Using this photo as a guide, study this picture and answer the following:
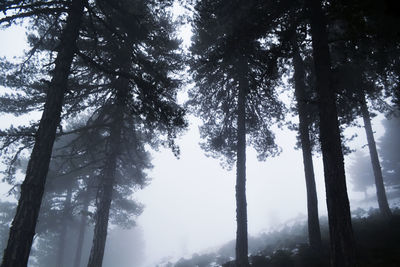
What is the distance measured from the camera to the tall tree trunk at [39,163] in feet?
20.2

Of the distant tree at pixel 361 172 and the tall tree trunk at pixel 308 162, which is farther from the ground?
the distant tree at pixel 361 172

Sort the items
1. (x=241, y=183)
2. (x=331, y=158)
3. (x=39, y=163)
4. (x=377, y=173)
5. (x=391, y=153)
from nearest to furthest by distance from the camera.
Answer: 1. (x=39, y=163)
2. (x=331, y=158)
3. (x=241, y=183)
4. (x=377, y=173)
5. (x=391, y=153)

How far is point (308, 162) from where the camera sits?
1266 cm

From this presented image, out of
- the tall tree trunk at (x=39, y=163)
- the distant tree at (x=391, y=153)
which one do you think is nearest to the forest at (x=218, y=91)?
the tall tree trunk at (x=39, y=163)

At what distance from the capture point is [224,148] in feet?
51.3

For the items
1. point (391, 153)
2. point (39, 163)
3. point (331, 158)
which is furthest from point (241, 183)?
point (391, 153)

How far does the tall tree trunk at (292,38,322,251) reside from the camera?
1102 centimetres

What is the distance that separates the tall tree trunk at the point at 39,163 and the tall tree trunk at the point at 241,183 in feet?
20.6

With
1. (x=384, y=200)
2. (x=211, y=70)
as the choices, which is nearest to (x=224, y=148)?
(x=211, y=70)

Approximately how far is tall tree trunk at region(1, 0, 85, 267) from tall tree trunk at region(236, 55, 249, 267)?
627 centimetres

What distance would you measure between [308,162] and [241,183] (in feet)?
10.1

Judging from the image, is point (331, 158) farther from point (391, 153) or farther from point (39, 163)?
A: point (391, 153)

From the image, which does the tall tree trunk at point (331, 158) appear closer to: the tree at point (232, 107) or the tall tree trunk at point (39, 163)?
the tree at point (232, 107)

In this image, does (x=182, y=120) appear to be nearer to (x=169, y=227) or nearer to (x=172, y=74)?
(x=172, y=74)
